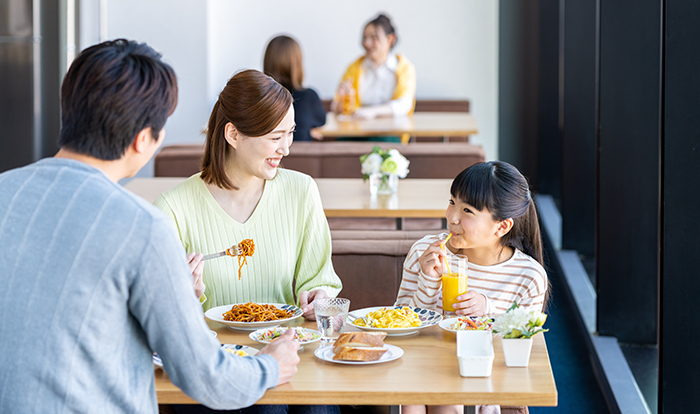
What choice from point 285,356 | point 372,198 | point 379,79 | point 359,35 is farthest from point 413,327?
point 359,35

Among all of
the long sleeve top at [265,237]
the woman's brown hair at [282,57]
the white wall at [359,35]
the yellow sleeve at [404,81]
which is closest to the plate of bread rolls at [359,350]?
the long sleeve top at [265,237]

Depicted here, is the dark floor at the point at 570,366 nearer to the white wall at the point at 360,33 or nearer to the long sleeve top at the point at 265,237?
the long sleeve top at the point at 265,237

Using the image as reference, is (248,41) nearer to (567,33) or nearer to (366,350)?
(567,33)

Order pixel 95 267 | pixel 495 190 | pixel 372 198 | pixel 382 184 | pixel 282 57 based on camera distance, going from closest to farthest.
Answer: pixel 95 267 → pixel 495 190 → pixel 372 198 → pixel 382 184 → pixel 282 57

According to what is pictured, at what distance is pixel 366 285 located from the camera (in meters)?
2.43

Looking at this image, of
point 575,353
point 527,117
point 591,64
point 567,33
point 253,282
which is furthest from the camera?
point 527,117

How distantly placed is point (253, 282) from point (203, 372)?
821 mm

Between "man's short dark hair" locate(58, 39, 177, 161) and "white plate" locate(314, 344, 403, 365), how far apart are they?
1.79 ft

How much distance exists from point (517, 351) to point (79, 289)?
76 cm

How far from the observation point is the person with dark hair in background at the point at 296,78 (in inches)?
173

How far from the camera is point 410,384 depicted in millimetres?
1310

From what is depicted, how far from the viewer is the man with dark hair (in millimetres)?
1080

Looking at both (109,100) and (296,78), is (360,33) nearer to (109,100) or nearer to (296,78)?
(296,78)

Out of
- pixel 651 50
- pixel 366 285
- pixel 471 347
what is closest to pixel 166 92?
pixel 471 347
